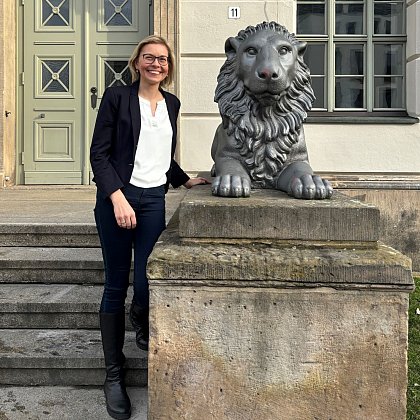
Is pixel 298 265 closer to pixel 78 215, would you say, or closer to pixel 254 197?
pixel 254 197

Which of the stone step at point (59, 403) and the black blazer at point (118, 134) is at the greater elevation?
the black blazer at point (118, 134)

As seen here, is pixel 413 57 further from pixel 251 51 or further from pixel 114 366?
pixel 114 366

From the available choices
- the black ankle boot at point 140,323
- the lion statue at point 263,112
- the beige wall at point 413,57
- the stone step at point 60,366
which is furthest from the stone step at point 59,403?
the beige wall at point 413,57

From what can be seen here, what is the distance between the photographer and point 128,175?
9.13ft

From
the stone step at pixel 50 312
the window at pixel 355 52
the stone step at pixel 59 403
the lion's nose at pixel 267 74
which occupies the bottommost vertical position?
the stone step at pixel 59 403

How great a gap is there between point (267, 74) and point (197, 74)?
17.2ft

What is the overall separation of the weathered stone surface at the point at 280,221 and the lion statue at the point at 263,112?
0.31m

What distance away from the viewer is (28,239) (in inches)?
183

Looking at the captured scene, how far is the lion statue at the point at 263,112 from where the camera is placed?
9.11 feet

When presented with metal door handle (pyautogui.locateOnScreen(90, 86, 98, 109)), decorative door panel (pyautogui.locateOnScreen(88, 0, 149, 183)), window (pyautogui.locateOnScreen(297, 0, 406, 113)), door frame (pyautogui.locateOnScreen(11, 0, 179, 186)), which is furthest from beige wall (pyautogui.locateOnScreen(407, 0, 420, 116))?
metal door handle (pyautogui.locateOnScreen(90, 86, 98, 109))

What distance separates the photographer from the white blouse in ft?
9.26

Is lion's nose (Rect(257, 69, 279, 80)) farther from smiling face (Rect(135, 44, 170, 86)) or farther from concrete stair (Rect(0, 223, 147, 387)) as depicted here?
concrete stair (Rect(0, 223, 147, 387))

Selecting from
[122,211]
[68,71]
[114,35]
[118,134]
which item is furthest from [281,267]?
[68,71]

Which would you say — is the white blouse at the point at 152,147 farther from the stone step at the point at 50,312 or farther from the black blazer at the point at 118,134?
the stone step at the point at 50,312
